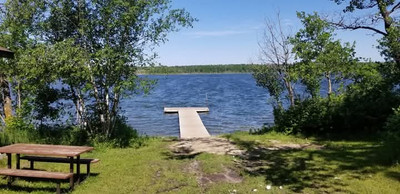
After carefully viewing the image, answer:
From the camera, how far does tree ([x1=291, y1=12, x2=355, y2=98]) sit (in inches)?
486

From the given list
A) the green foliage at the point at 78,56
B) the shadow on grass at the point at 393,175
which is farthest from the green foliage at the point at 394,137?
the green foliage at the point at 78,56

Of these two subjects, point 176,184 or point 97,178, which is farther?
point 97,178

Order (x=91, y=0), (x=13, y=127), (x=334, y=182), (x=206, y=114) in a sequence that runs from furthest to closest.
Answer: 1. (x=206, y=114)
2. (x=13, y=127)
3. (x=91, y=0)
4. (x=334, y=182)

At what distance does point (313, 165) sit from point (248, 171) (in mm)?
1513

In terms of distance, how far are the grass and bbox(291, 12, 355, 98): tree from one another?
3.34 metres

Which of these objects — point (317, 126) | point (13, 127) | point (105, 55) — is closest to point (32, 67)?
point (105, 55)

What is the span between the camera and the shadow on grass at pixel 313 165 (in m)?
6.55

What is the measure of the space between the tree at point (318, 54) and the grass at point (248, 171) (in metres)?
3.34

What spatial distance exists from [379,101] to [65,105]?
9.92 meters

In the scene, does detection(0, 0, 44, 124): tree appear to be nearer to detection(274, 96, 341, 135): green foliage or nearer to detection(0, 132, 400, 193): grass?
detection(0, 132, 400, 193): grass

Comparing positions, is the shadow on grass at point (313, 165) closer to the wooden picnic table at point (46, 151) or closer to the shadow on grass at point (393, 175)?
the shadow on grass at point (393, 175)

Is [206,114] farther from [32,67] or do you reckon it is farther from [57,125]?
[32,67]

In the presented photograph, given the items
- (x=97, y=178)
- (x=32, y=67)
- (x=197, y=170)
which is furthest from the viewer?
(x=32, y=67)

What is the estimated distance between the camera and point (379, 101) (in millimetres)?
11398
